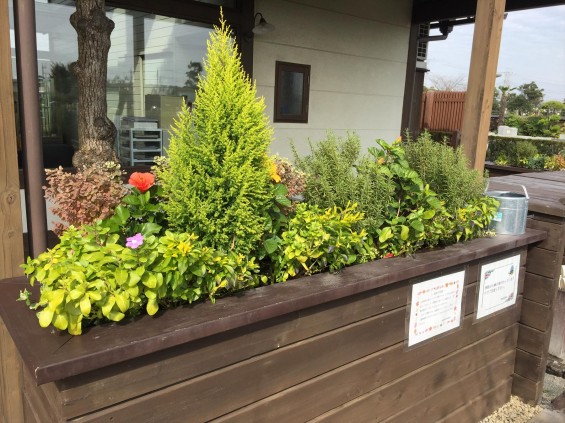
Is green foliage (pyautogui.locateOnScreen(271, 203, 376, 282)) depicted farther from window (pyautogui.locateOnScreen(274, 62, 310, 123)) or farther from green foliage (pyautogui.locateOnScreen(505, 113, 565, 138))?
green foliage (pyautogui.locateOnScreen(505, 113, 565, 138))

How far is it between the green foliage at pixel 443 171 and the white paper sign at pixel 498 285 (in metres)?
0.40

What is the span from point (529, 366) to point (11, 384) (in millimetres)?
2781

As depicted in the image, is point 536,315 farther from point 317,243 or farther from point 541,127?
point 541,127

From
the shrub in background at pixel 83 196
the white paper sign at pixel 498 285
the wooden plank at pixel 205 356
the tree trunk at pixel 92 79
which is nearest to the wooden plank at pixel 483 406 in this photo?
the white paper sign at pixel 498 285

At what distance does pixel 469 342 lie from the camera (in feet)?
8.54

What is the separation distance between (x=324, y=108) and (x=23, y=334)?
19.7ft

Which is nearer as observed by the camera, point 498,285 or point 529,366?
point 498,285

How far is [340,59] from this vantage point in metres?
7.05

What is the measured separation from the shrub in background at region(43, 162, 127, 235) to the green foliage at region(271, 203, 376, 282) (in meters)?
0.65

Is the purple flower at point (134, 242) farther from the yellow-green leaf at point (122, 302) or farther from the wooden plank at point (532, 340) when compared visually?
the wooden plank at point (532, 340)

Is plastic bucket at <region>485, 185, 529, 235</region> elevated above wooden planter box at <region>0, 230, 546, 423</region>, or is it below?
above

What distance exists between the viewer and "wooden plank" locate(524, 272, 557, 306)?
2.94 metres

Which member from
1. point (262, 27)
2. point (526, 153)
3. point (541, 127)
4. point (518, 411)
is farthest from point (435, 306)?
point (541, 127)

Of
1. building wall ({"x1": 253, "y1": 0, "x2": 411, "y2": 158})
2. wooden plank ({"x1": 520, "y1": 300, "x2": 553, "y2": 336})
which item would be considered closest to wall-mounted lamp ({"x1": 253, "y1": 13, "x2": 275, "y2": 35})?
building wall ({"x1": 253, "y1": 0, "x2": 411, "y2": 158})
